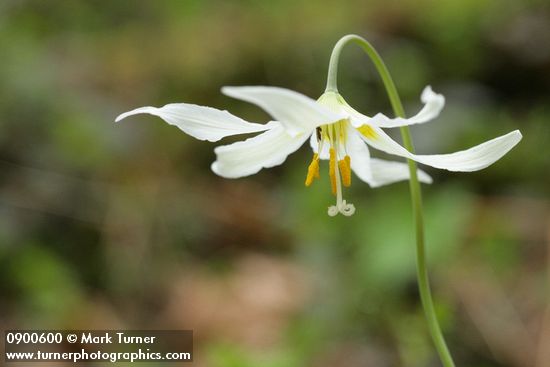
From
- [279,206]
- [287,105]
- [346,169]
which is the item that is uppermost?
[279,206]

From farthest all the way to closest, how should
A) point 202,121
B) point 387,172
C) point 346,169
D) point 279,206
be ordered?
point 279,206 < point 387,172 < point 346,169 < point 202,121

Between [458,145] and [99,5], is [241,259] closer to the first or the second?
[458,145]

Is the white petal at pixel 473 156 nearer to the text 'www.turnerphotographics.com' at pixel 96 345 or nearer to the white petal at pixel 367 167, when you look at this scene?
the white petal at pixel 367 167

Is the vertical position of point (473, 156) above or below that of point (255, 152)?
below

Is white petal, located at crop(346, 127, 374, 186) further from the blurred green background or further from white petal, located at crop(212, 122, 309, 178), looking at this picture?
the blurred green background

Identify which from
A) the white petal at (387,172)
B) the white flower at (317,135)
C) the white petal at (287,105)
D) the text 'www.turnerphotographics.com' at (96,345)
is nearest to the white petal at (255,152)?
Answer: the white flower at (317,135)

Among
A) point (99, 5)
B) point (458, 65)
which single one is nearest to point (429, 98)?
point (458, 65)

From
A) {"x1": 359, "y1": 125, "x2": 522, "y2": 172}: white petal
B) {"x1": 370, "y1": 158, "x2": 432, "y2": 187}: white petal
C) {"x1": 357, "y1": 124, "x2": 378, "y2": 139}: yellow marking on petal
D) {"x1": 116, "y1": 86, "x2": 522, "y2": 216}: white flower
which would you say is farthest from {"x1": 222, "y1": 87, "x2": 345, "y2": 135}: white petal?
{"x1": 370, "y1": 158, "x2": 432, "y2": 187}: white petal

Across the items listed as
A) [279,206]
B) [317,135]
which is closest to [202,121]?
[317,135]

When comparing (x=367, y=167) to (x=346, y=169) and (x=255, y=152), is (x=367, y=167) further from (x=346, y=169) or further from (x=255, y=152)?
(x=255, y=152)
